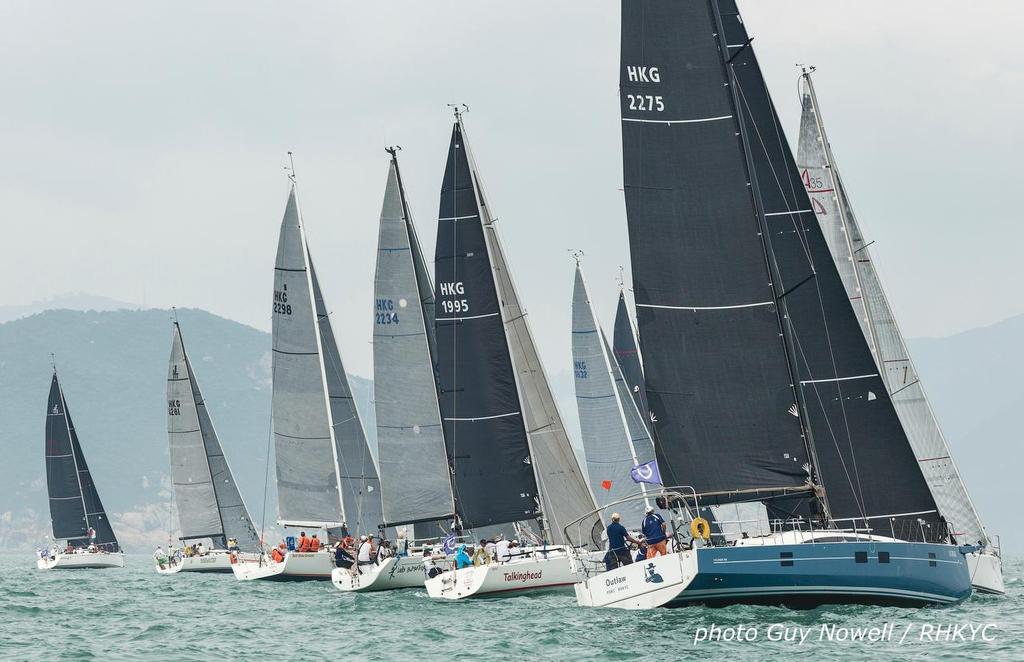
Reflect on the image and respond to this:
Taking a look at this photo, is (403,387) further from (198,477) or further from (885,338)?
(198,477)

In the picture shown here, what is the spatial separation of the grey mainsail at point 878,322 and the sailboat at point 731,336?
6.43m

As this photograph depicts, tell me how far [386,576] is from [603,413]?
31.8 feet

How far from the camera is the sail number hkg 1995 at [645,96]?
23312mm

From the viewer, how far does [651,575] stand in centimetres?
2112

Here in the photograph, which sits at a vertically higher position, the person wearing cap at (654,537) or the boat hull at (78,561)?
the boat hull at (78,561)

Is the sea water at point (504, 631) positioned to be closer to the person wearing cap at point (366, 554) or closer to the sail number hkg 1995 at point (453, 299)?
the person wearing cap at point (366, 554)

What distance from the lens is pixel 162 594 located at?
37812 millimetres

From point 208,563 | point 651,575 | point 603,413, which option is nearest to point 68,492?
point 208,563

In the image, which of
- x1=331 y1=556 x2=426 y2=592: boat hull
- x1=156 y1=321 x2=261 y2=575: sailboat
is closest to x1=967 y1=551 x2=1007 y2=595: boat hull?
x1=331 y1=556 x2=426 y2=592: boat hull

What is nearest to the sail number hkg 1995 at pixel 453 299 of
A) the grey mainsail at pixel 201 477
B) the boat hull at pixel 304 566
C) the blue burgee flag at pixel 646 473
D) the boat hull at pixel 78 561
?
the blue burgee flag at pixel 646 473

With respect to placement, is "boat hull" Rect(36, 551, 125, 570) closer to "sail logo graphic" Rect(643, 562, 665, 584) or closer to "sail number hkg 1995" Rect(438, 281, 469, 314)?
"sail number hkg 1995" Rect(438, 281, 469, 314)

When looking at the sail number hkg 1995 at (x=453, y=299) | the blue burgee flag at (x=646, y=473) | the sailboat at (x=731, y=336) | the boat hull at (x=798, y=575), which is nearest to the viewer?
the boat hull at (x=798, y=575)

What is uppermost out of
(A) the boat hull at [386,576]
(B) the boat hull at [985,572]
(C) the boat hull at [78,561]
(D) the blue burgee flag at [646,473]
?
(C) the boat hull at [78,561]

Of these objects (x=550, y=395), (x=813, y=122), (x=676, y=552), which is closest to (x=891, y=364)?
(x=813, y=122)
